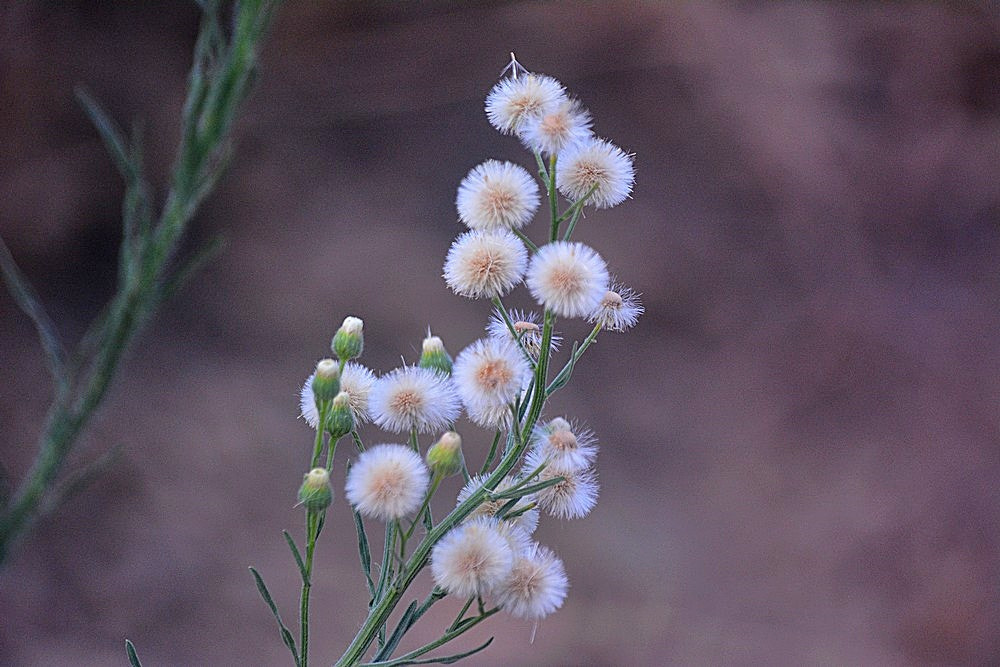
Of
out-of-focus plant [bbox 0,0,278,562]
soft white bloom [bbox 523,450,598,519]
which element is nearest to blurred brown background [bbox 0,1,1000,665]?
soft white bloom [bbox 523,450,598,519]

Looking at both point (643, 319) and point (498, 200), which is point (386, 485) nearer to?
point (498, 200)

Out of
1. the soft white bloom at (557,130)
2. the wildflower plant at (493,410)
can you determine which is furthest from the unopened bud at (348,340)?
the soft white bloom at (557,130)

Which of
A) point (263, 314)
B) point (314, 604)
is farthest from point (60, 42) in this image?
point (314, 604)

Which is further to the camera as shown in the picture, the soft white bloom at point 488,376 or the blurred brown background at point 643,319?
the blurred brown background at point 643,319

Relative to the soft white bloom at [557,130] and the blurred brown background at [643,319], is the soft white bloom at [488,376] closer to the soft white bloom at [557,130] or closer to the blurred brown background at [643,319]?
the soft white bloom at [557,130]

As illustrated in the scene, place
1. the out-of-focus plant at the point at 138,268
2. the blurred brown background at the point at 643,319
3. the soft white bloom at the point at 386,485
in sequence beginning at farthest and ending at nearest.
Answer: the blurred brown background at the point at 643,319, the soft white bloom at the point at 386,485, the out-of-focus plant at the point at 138,268

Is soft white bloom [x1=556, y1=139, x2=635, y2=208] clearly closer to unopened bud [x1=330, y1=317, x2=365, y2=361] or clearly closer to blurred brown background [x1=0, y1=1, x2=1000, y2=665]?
unopened bud [x1=330, y1=317, x2=365, y2=361]

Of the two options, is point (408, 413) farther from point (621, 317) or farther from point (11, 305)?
point (11, 305)
